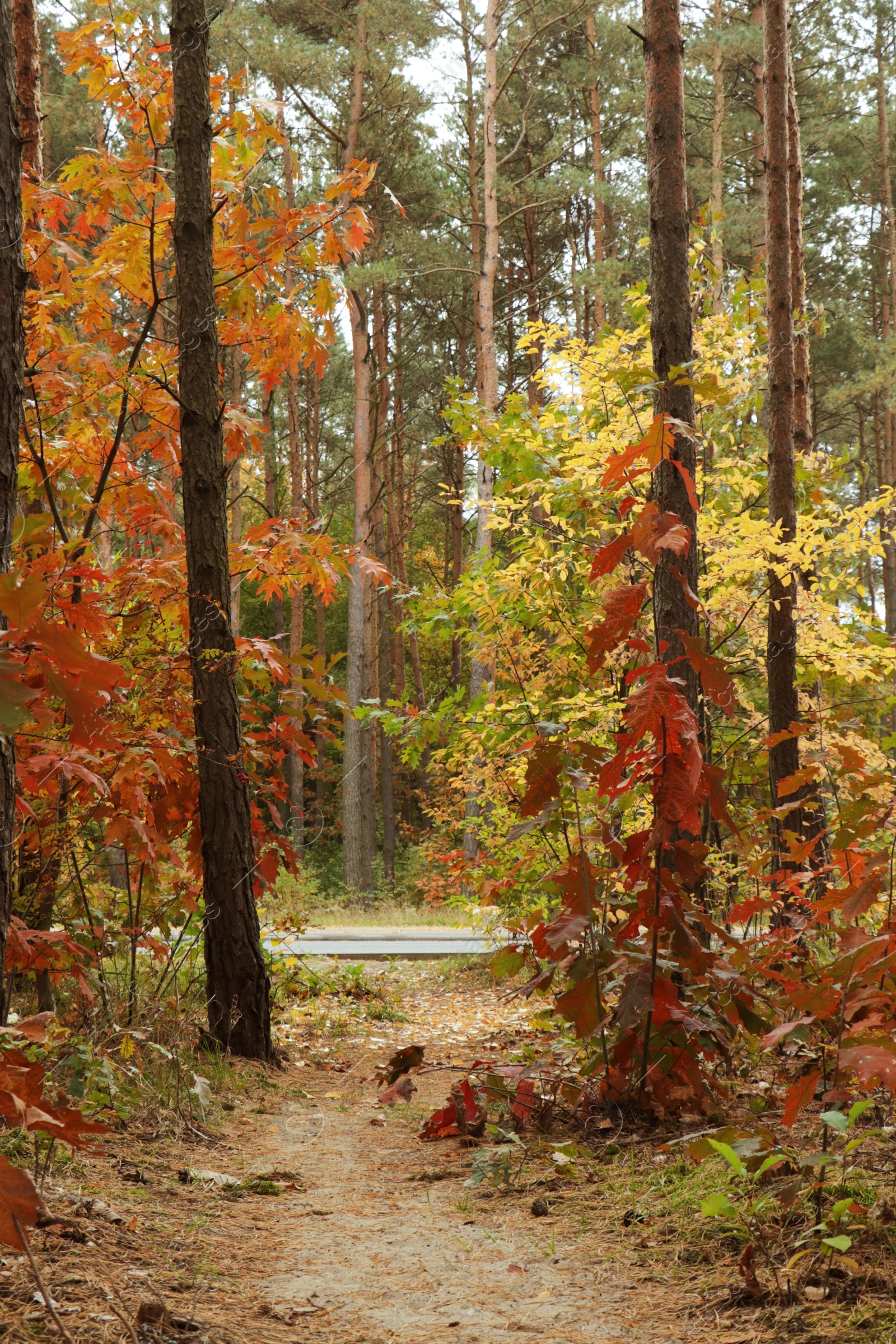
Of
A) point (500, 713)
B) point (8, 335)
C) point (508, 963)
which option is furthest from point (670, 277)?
point (8, 335)

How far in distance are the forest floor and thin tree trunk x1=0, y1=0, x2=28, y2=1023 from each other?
72 cm

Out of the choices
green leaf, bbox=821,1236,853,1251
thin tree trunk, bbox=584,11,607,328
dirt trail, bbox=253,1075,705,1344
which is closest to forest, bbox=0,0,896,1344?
green leaf, bbox=821,1236,853,1251

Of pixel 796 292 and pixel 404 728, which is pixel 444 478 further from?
pixel 404 728

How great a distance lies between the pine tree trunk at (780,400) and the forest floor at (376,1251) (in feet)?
10.00

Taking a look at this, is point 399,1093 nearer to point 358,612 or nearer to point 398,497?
point 358,612

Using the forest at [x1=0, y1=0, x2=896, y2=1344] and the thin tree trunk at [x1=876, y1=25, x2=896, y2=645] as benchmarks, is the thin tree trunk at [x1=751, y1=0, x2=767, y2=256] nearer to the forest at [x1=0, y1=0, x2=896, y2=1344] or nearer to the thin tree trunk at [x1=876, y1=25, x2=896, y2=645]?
the thin tree trunk at [x1=876, y1=25, x2=896, y2=645]

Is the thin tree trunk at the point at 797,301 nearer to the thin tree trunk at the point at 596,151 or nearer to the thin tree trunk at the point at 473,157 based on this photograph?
the thin tree trunk at the point at 596,151

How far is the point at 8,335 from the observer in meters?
2.24

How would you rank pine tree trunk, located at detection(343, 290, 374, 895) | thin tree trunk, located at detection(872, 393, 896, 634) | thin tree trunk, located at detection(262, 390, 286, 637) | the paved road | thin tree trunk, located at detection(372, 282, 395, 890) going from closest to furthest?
the paved road → pine tree trunk, located at detection(343, 290, 374, 895) → thin tree trunk, located at detection(262, 390, 286, 637) → thin tree trunk, located at detection(372, 282, 395, 890) → thin tree trunk, located at detection(872, 393, 896, 634)

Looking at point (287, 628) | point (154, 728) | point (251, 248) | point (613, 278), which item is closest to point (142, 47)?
point (251, 248)

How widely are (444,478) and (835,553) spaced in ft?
57.0

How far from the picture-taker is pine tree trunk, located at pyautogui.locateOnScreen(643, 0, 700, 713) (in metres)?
4.48

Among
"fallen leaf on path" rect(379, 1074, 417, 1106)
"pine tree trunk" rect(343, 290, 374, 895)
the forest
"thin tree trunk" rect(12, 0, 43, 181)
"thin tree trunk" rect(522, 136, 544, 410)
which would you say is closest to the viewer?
the forest

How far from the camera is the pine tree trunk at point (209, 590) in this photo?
186 inches
